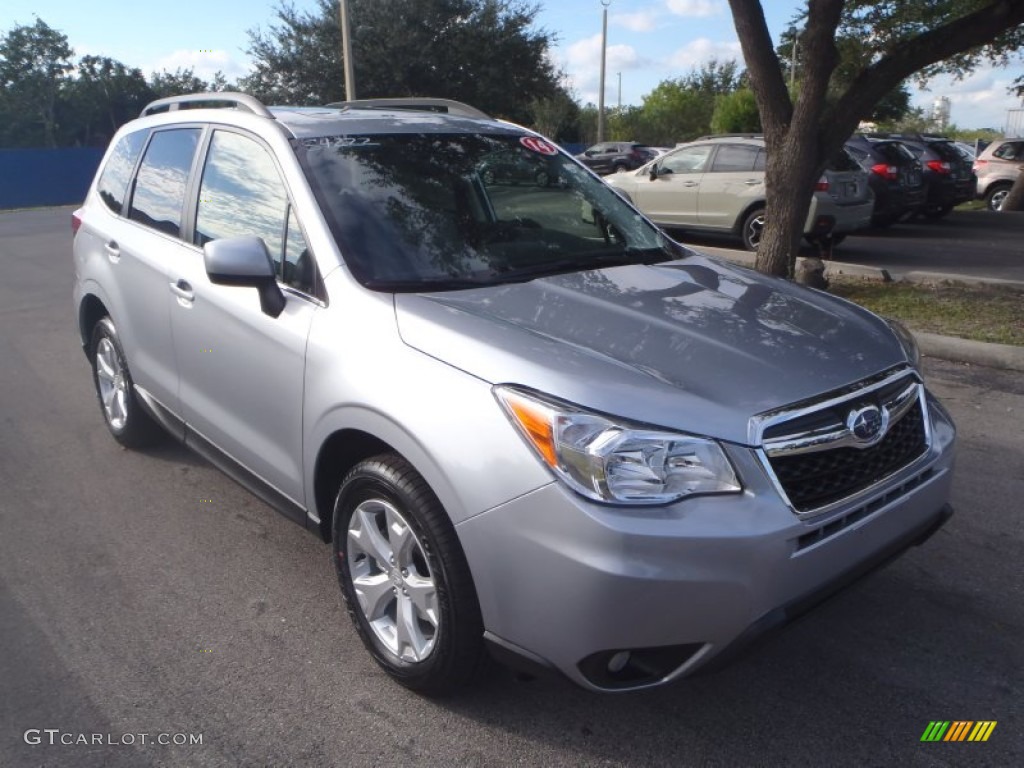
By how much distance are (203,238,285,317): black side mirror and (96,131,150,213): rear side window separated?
84.5 inches

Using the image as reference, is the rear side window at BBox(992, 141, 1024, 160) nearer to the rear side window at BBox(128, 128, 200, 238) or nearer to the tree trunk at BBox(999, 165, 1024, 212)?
the tree trunk at BBox(999, 165, 1024, 212)

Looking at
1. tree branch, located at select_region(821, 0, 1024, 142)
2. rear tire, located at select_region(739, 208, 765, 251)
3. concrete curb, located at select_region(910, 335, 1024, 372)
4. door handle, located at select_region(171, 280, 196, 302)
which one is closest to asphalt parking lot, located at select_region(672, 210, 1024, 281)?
rear tire, located at select_region(739, 208, 765, 251)

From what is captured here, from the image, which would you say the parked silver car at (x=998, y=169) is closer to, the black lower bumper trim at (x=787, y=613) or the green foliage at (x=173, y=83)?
the black lower bumper trim at (x=787, y=613)

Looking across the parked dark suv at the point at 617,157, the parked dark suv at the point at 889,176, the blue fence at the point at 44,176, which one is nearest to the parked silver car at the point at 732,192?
the parked dark suv at the point at 889,176

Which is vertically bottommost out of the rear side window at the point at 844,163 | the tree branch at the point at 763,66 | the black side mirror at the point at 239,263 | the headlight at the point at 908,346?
the headlight at the point at 908,346

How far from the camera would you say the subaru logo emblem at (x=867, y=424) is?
8.55 feet

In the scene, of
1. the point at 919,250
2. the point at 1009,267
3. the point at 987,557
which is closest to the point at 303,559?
the point at 987,557

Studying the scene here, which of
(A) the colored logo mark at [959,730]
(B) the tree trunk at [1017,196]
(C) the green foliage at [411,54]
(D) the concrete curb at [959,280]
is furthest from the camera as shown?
(C) the green foliage at [411,54]

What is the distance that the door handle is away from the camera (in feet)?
12.7

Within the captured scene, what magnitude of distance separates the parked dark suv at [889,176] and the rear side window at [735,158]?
2945mm

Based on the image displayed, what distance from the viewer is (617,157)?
33.9 m

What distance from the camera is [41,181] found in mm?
33250

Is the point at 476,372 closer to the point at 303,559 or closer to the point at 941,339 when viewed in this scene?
the point at 303,559

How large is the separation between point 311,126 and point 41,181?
3464 centimetres
